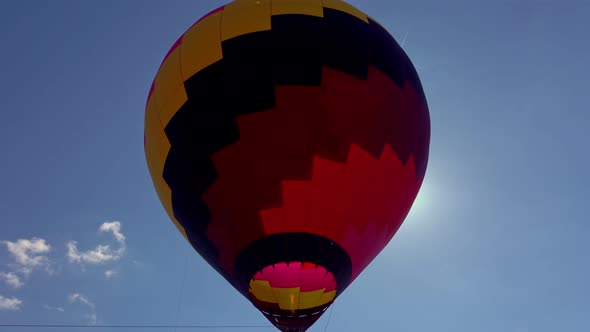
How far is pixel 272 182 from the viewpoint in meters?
6.85

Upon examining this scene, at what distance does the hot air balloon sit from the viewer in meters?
6.90

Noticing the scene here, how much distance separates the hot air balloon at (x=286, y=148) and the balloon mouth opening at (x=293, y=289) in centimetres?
2

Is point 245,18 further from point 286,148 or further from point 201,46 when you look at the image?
point 286,148

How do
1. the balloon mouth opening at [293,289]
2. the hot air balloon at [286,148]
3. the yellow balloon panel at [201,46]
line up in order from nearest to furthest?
the hot air balloon at [286,148], the balloon mouth opening at [293,289], the yellow balloon panel at [201,46]

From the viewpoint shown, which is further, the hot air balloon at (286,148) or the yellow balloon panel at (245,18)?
the yellow balloon panel at (245,18)

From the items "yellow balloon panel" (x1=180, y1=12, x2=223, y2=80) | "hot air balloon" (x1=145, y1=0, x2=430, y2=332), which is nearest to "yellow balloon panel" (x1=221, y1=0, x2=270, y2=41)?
"hot air balloon" (x1=145, y1=0, x2=430, y2=332)

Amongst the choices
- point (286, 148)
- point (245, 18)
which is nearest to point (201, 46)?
point (245, 18)

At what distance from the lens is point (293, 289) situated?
727cm

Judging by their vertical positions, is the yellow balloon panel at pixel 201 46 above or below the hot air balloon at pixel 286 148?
above

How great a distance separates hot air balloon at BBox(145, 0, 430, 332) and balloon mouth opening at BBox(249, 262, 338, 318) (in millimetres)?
24

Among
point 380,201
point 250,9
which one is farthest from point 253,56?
point 380,201

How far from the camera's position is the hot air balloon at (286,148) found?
6902 mm

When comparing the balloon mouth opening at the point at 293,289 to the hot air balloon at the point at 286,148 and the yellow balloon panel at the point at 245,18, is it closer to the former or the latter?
the hot air balloon at the point at 286,148

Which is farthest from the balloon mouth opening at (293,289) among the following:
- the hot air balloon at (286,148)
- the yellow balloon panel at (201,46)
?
the yellow balloon panel at (201,46)
